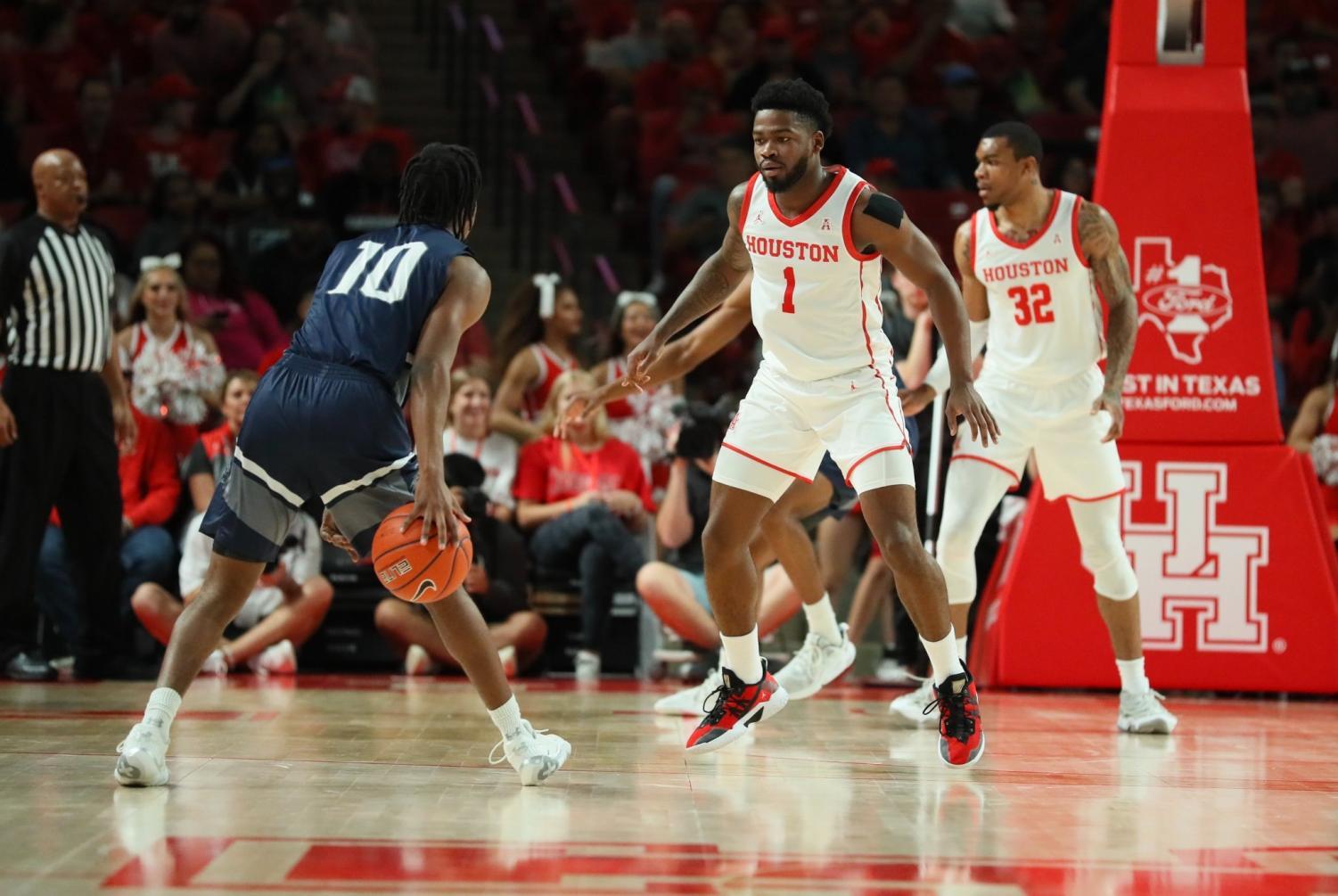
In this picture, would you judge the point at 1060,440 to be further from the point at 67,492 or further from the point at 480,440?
the point at 67,492

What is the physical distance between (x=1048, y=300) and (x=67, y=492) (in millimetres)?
4145

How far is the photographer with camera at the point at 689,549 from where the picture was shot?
299 inches

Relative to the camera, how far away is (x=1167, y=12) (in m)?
7.17

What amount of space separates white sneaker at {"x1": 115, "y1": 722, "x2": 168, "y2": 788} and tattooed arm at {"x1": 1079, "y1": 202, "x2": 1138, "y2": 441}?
3.29m

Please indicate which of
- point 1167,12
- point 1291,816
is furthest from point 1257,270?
point 1291,816

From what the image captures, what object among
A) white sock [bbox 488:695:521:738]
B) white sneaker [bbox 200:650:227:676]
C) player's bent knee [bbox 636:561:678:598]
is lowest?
white sneaker [bbox 200:650:227:676]

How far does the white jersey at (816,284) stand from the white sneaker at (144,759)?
209 centimetres

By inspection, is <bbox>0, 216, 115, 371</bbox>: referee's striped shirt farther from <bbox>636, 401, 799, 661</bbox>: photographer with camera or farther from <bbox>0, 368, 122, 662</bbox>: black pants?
<bbox>636, 401, 799, 661</bbox>: photographer with camera

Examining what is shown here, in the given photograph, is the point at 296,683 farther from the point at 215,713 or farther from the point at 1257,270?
the point at 1257,270

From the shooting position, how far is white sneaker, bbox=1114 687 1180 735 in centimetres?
580

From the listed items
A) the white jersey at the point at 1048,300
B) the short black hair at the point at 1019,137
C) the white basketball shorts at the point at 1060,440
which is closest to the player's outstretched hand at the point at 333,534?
the white basketball shorts at the point at 1060,440

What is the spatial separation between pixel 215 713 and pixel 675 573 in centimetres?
240

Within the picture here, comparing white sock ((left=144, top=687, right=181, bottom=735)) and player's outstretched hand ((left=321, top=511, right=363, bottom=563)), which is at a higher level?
player's outstretched hand ((left=321, top=511, right=363, bottom=563))

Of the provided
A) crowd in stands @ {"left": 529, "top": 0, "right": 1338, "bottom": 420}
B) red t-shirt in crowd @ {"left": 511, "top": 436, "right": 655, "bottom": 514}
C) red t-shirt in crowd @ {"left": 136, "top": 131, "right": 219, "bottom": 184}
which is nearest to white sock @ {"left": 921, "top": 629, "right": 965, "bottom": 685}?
red t-shirt in crowd @ {"left": 511, "top": 436, "right": 655, "bottom": 514}
